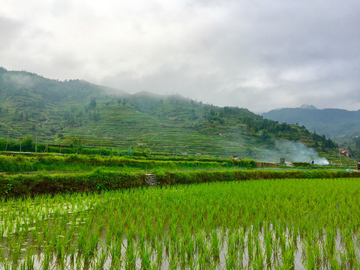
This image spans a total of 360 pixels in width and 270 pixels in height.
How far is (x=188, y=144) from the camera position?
60.9 m

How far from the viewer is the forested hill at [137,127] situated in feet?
192

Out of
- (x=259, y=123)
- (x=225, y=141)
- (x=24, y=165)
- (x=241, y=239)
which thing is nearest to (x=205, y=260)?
(x=241, y=239)

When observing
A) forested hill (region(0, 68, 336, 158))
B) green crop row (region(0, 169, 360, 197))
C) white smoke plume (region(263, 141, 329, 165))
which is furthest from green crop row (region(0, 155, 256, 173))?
white smoke plume (region(263, 141, 329, 165))

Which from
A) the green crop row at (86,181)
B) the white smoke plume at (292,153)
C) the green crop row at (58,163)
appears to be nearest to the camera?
the green crop row at (86,181)

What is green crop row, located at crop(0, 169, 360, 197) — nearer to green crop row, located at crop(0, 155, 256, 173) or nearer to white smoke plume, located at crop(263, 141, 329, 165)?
green crop row, located at crop(0, 155, 256, 173)

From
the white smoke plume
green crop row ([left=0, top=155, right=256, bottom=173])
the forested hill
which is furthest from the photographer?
the white smoke plume

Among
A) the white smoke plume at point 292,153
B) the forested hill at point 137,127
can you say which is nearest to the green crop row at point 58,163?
the forested hill at point 137,127

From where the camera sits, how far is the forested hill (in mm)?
58406

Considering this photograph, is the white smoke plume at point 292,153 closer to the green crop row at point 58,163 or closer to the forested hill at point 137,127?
the forested hill at point 137,127

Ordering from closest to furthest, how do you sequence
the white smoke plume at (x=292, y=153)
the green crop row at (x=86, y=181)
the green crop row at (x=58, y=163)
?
the green crop row at (x=86, y=181), the green crop row at (x=58, y=163), the white smoke plume at (x=292, y=153)

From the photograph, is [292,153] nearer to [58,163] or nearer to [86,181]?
[58,163]

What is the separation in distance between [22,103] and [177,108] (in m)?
55.7

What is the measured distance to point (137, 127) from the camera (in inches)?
2938

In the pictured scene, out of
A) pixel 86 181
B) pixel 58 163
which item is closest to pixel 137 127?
pixel 58 163
